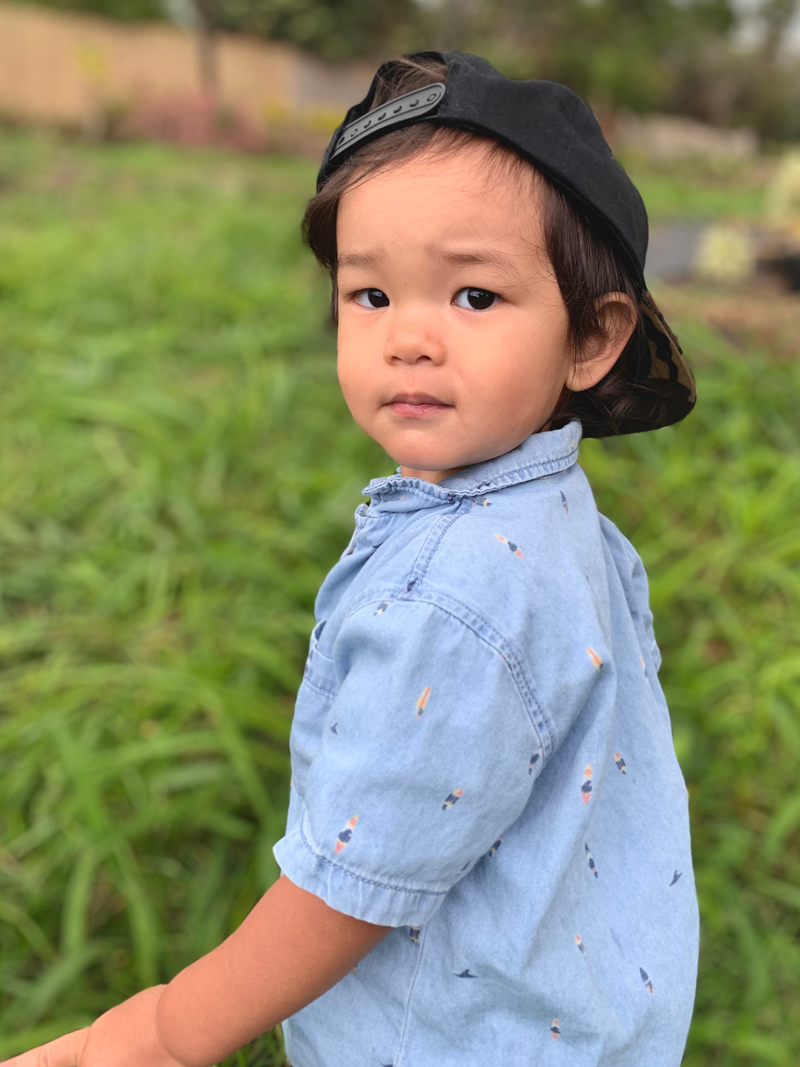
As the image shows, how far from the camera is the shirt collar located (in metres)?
0.71

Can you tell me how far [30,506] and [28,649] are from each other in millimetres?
565

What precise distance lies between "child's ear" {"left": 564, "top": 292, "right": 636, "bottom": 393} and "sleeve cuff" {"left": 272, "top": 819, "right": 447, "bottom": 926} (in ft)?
1.45

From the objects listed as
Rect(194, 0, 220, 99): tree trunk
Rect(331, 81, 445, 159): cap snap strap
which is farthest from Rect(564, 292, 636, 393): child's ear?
Rect(194, 0, 220, 99): tree trunk

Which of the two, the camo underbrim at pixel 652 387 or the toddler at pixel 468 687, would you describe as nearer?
the toddler at pixel 468 687

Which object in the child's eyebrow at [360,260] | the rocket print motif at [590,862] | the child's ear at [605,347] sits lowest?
the rocket print motif at [590,862]

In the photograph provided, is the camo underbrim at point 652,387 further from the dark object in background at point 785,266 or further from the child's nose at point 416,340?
the dark object in background at point 785,266

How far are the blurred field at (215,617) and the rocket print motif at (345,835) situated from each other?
1.34 feet

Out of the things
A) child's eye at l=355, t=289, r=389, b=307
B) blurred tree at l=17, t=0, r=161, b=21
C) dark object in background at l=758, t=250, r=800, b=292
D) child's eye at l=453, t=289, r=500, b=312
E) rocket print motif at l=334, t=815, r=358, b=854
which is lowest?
dark object in background at l=758, t=250, r=800, b=292

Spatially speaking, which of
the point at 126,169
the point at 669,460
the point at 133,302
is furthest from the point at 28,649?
the point at 126,169


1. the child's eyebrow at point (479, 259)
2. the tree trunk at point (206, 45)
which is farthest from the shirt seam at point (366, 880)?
the tree trunk at point (206, 45)

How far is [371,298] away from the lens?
0.74 m

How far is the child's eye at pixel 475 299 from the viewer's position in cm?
69

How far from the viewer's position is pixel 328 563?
2.27 metres

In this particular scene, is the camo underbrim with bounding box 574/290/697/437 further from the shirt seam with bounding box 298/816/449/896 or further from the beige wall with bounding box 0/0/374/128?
the beige wall with bounding box 0/0/374/128
